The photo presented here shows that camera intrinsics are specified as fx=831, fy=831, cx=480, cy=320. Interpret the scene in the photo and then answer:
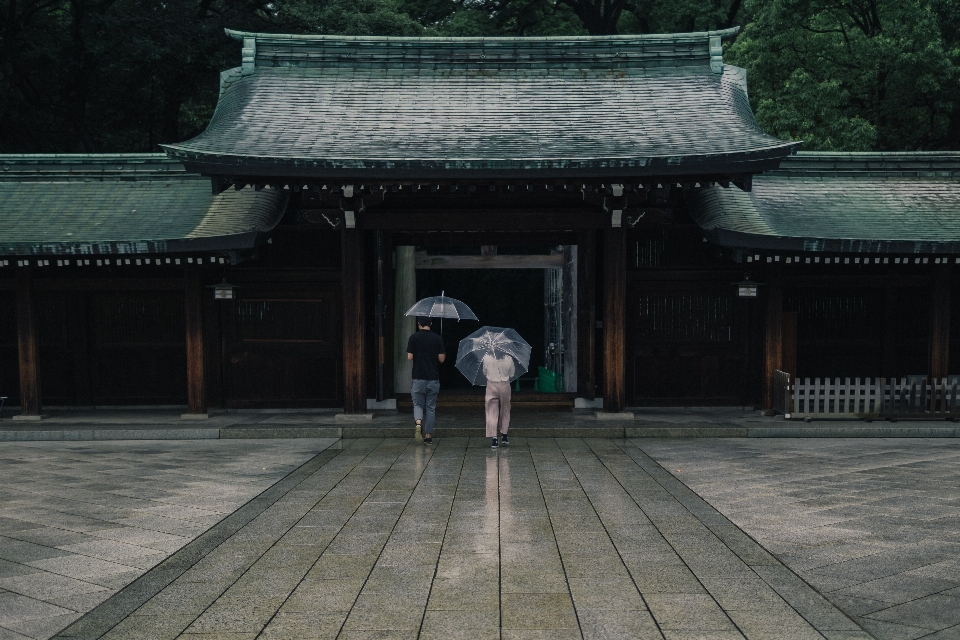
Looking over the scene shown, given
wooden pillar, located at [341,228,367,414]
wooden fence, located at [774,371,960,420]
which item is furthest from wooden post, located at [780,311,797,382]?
wooden pillar, located at [341,228,367,414]

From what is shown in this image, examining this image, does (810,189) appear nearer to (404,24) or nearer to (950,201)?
(950,201)

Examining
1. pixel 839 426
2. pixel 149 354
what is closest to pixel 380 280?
pixel 149 354

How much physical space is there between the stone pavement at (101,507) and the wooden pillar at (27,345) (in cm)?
204

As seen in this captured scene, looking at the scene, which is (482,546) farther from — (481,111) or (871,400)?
(481,111)

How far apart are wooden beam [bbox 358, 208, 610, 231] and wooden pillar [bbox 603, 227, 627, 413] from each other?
47 centimetres

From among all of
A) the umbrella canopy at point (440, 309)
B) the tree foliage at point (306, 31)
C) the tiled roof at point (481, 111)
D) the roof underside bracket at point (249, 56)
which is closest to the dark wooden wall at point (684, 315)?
the tiled roof at point (481, 111)

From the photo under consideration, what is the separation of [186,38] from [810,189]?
1972 centimetres

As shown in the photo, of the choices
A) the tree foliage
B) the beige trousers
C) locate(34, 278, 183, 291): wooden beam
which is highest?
the tree foliage

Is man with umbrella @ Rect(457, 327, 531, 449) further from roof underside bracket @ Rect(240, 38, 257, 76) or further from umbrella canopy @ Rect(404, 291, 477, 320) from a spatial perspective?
roof underside bracket @ Rect(240, 38, 257, 76)

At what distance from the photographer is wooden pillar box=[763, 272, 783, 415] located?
15.0m

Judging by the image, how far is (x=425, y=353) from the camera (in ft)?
41.1

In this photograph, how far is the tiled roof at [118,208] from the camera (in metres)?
14.3

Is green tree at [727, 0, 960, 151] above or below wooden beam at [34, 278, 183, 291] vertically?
above

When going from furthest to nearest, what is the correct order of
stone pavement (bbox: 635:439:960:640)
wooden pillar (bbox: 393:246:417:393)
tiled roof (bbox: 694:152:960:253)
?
wooden pillar (bbox: 393:246:417:393) → tiled roof (bbox: 694:152:960:253) → stone pavement (bbox: 635:439:960:640)
